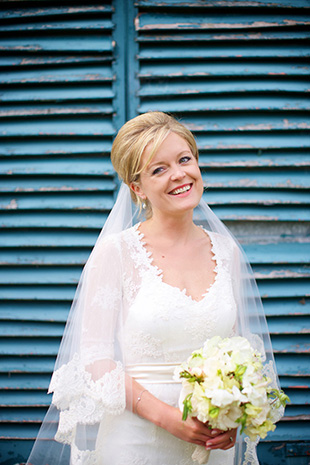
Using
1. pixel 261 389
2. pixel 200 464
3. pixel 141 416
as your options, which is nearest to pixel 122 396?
pixel 141 416

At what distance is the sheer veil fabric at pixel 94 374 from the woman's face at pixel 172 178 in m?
0.31

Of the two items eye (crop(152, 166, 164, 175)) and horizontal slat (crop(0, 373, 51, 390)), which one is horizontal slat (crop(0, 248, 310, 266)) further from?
eye (crop(152, 166, 164, 175))

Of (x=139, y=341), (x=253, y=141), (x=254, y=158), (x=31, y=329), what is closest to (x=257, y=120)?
(x=253, y=141)

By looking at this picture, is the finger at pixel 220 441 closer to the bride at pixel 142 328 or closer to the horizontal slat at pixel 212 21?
the bride at pixel 142 328

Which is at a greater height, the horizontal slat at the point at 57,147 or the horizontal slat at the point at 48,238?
the horizontal slat at the point at 57,147

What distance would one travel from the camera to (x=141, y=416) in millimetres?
1846

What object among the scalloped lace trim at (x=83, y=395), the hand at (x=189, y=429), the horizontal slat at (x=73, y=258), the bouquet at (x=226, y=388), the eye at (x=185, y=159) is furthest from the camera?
the horizontal slat at (x=73, y=258)

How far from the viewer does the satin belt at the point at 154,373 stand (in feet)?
6.24

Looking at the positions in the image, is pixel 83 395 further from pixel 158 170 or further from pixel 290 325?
pixel 290 325

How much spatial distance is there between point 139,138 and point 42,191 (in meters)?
1.07

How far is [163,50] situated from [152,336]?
6.25 ft

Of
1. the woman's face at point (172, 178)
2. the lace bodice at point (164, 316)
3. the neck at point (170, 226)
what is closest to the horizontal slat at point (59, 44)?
the woman's face at point (172, 178)

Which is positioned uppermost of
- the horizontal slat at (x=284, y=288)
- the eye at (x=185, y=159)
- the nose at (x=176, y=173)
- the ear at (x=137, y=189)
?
the eye at (x=185, y=159)

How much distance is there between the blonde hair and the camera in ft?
6.50
